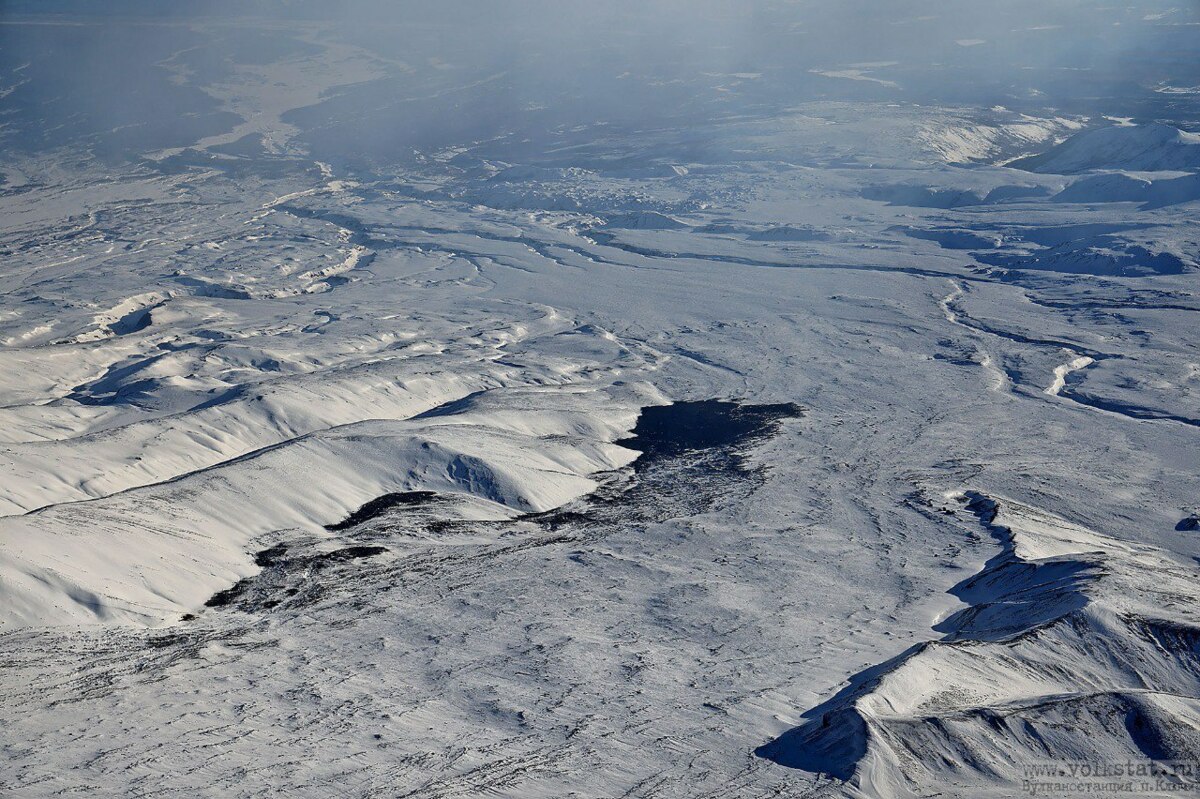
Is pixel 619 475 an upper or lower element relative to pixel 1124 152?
lower

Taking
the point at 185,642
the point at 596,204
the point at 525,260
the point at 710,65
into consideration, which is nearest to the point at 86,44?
→ the point at 710,65

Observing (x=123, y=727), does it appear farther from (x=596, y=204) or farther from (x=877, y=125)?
(x=877, y=125)

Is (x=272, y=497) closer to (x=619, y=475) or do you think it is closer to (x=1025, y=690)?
(x=619, y=475)

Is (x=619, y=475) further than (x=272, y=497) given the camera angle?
Yes

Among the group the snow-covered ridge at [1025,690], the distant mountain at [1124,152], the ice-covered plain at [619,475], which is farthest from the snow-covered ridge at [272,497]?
the distant mountain at [1124,152]

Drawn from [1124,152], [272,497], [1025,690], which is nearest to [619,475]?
[272,497]

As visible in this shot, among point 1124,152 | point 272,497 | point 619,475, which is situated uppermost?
point 1124,152

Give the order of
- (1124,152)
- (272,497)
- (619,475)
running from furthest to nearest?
(1124,152) → (619,475) → (272,497)

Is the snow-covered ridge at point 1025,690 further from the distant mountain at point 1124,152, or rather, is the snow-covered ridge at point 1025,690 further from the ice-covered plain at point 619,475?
the distant mountain at point 1124,152

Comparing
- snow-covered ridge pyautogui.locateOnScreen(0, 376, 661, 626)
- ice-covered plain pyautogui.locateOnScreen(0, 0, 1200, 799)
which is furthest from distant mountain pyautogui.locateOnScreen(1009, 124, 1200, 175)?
snow-covered ridge pyautogui.locateOnScreen(0, 376, 661, 626)
